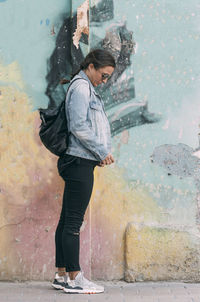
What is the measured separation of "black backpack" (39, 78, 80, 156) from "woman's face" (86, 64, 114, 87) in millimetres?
309

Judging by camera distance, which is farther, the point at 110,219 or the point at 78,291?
the point at 110,219

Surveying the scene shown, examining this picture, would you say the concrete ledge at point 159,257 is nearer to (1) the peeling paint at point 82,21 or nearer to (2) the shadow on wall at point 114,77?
(2) the shadow on wall at point 114,77

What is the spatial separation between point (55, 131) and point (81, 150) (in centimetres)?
22

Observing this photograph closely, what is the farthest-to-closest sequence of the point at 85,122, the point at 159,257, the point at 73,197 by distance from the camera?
the point at 159,257, the point at 73,197, the point at 85,122

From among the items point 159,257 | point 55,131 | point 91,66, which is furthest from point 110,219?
point 91,66

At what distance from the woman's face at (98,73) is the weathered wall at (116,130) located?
0.46 m

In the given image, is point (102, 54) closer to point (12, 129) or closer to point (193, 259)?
point (12, 129)

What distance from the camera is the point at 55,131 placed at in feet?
14.0

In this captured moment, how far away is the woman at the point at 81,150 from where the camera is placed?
4.21m

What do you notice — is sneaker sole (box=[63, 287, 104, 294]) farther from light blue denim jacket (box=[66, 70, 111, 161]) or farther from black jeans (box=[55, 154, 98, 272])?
light blue denim jacket (box=[66, 70, 111, 161])

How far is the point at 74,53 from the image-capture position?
4.80 m

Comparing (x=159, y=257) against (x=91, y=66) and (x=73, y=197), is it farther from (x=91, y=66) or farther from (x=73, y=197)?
(x=91, y=66)

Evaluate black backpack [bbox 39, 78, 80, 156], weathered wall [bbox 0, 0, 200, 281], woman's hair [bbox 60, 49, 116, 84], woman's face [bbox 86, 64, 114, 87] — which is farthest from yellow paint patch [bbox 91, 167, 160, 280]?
woman's hair [bbox 60, 49, 116, 84]

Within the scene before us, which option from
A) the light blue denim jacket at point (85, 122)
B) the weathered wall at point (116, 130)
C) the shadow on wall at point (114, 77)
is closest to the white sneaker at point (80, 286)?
the weathered wall at point (116, 130)
